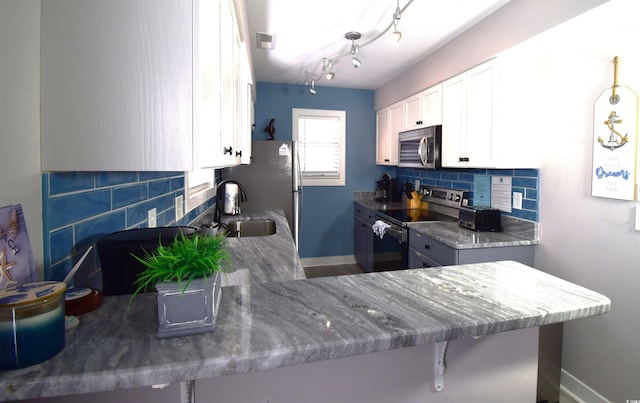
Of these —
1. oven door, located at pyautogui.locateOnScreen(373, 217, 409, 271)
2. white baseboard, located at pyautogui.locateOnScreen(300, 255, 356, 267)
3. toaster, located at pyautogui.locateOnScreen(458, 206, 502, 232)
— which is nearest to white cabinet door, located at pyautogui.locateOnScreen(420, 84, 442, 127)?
toaster, located at pyautogui.locateOnScreen(458, 206, 502, 232)

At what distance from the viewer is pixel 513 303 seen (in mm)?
790

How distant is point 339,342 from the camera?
616 mm

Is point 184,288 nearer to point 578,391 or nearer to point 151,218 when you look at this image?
point 151,218

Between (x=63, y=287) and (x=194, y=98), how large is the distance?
0.49m

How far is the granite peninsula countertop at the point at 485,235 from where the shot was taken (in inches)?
90.0

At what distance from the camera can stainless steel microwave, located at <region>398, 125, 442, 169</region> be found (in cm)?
305

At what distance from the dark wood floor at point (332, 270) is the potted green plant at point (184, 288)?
377cm

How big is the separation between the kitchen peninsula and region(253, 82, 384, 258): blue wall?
360 cm

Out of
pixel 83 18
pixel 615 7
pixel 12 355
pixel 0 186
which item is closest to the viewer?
pixel 12 355

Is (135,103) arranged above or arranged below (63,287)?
above

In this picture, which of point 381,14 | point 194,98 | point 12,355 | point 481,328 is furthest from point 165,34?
point 381,14

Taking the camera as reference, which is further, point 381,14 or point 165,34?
point 381,14

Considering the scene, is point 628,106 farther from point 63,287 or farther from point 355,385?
point 63,287

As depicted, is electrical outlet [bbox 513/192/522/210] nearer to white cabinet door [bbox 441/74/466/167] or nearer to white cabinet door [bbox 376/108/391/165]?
white cabinet door [bbox 441/74/466/167]
